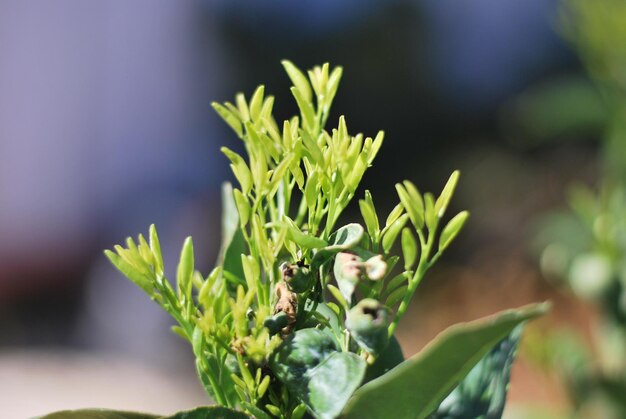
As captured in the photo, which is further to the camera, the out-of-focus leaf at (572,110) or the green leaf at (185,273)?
the out-of-focus leaf at (572,110)

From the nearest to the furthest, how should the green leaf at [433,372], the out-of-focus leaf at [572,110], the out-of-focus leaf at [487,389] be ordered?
1. the green leaf at [433,372]
2. the out-of-focus leaf at [487,389]
3. the out-of-focus leaf at [572,110]

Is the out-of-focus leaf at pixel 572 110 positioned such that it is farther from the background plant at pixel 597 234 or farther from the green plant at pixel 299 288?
the green plant at pixel 299 288

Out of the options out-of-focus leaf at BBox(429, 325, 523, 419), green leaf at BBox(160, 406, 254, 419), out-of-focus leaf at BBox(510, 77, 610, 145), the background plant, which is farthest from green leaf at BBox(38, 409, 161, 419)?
out-of-focus leaf at BBox(510, 77, 610, 145)

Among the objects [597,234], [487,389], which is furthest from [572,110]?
[487,389]

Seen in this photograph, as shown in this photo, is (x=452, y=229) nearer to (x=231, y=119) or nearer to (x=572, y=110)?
(x=231, y=119)

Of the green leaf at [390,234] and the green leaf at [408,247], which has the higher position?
the green leaf at [390,234]

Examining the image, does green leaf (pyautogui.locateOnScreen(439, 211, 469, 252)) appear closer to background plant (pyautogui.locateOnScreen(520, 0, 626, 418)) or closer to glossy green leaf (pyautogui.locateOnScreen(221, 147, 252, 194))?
glossy green leaf (pyautogui.locateOnScreen(221, 147, 252, 194))

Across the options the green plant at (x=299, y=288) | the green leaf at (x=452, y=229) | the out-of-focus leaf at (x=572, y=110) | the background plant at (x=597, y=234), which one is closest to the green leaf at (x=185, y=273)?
the green plant at (x=299, y=288)
